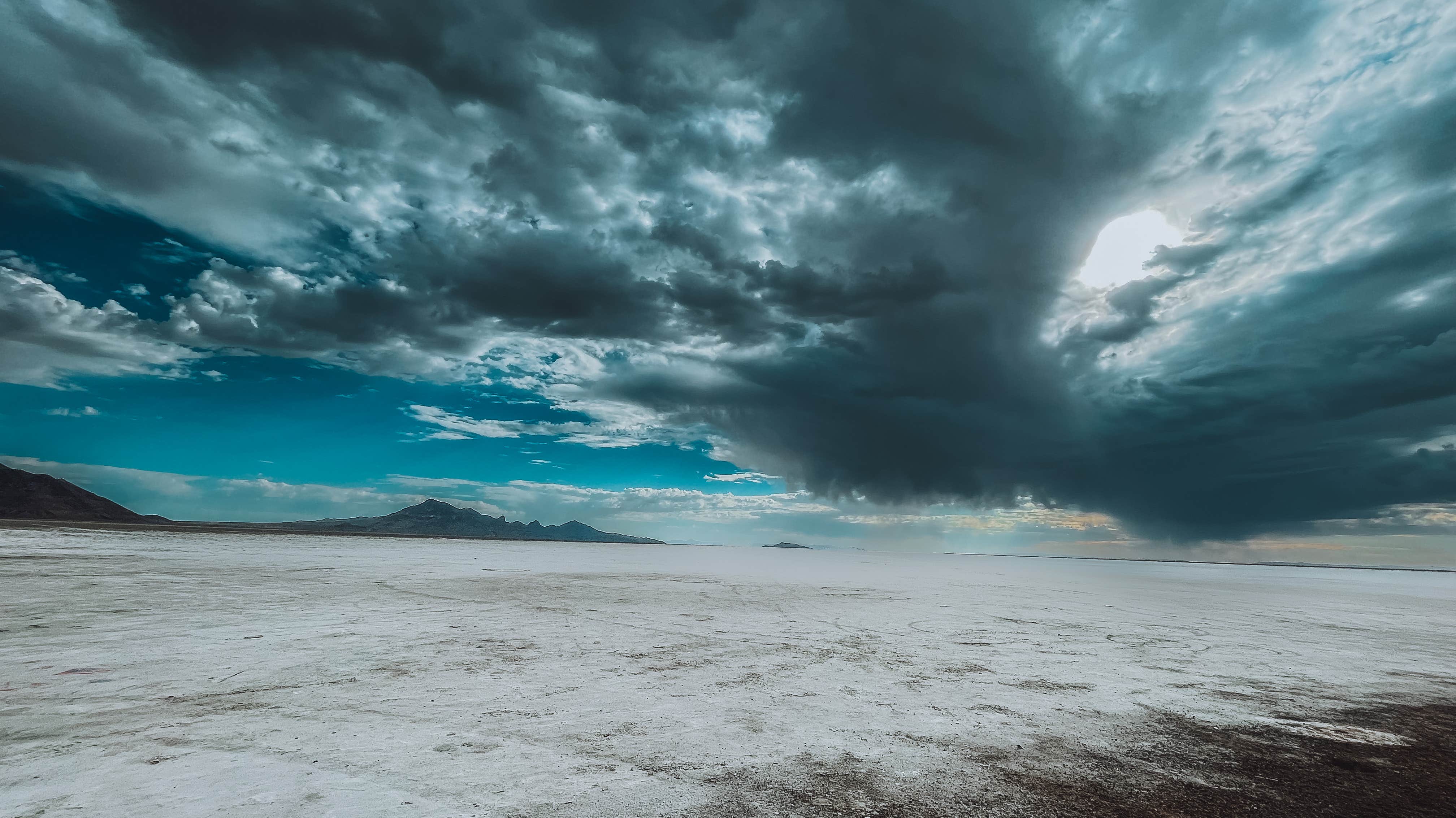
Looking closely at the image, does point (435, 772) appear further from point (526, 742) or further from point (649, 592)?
point (649, 592)

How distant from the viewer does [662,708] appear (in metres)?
6.17

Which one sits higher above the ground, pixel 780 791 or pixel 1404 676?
pixel 780 791

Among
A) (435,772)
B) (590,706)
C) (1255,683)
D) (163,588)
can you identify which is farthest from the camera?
(163,588)

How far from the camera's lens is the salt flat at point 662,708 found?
412 centimetres

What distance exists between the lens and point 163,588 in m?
14.7

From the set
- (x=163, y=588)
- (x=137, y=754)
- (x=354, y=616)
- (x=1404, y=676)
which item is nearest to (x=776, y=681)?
(x=137, y=754)

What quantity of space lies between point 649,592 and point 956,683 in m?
12.9

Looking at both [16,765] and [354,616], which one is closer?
[16,765]

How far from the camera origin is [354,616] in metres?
11.5

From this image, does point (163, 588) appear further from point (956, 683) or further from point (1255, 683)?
point (1255, 683)

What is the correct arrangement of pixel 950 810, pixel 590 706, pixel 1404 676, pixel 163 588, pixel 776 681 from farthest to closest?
pixel 163 588 < pixel 1404 676 < pixel 776 681 < pixel 590 706 < pixel 950 810

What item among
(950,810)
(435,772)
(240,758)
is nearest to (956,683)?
(950,810)

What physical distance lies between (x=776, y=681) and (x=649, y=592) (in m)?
12.3

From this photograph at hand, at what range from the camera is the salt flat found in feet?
13.5
